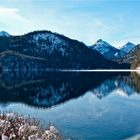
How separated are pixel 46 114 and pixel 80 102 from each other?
62.5ft

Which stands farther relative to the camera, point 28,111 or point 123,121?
point 28,111

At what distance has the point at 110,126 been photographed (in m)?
39.0

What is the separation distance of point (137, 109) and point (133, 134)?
21218 mm

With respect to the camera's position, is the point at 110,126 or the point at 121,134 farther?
the point at 110,126

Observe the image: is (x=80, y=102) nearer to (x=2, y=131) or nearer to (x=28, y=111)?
(x=28, y=111)

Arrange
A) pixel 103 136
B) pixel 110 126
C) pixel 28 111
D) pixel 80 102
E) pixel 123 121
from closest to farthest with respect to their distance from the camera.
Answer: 1. pixel 103 136
2. pixel 110 126
3. pixel 123 121
4. pixel 28 111
5. pixel 80 102

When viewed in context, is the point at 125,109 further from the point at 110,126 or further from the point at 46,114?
the point at 110,126

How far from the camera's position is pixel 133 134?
111ft

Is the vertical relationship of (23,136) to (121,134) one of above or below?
above

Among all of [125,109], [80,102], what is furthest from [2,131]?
[80,102]

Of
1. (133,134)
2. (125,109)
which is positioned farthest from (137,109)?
(133,134)

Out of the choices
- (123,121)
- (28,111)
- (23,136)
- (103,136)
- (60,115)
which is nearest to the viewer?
(23,136)

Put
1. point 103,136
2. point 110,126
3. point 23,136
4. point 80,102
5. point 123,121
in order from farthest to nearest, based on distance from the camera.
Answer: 1. point 80,102
2. point 123,121
3. point 110,126
4. point 103,136
5. point 23,136

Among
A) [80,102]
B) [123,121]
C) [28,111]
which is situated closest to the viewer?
[123,121]
